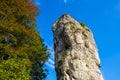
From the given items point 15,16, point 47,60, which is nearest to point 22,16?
point 15,16

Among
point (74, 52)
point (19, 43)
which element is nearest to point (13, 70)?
point (19, 43)

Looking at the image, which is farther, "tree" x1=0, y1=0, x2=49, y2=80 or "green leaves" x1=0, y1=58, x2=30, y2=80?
"tree" x1=0, y1=0, x2=49, y2=80

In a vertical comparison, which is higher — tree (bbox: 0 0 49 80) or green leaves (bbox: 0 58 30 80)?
tree (bbox: 0 0 49 80)

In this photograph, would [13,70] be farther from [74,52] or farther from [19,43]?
[74,52]

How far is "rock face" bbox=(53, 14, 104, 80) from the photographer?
2597 centimetres

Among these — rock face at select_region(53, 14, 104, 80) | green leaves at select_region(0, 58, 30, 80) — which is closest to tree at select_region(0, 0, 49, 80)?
green leaves at select_region(0, 58, 30, 80)

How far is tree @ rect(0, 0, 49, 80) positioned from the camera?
2585 cm

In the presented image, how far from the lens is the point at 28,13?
31.8m

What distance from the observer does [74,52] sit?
27.1 meters

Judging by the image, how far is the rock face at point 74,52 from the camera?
85.2ft

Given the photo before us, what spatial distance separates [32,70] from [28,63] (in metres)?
4.39

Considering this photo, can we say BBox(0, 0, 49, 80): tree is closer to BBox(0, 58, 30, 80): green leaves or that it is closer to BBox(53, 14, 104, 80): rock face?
BBox(0, 58, 30, 80): green leaves

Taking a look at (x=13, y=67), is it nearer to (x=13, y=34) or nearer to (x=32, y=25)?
(x=13, y=34)

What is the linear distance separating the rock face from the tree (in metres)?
2.57
